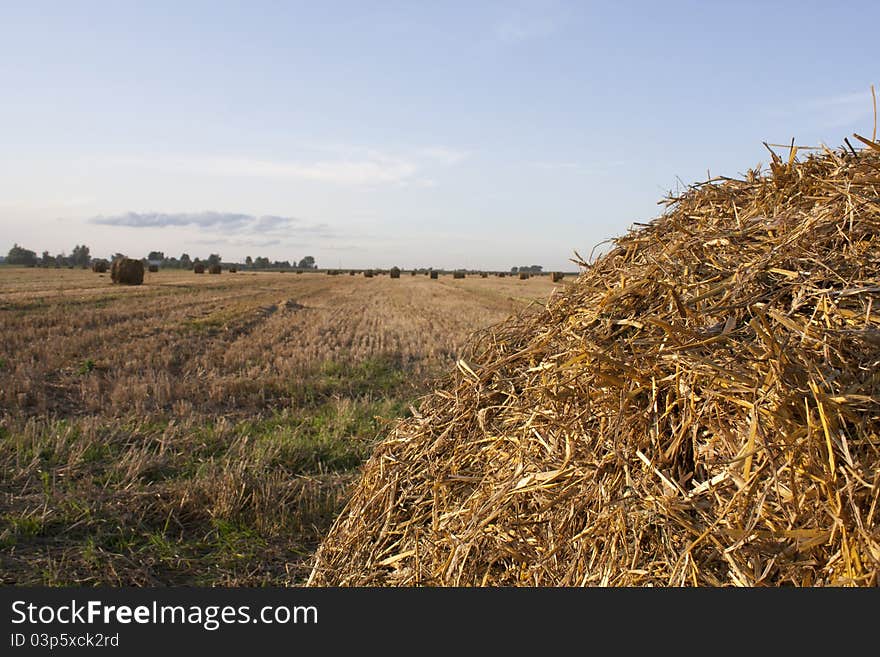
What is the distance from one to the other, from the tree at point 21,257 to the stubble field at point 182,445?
11720 centimetres

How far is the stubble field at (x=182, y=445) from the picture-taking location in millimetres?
4289

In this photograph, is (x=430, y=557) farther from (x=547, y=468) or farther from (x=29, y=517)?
(x=29, y=517)

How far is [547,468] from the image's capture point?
103 inches

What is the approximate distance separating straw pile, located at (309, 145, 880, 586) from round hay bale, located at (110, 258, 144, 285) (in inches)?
1754

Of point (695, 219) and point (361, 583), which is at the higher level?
point (695, 219)

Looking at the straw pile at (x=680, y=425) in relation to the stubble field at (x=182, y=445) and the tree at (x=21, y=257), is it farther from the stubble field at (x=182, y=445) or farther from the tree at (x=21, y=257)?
the tree at (x=21, y=257)

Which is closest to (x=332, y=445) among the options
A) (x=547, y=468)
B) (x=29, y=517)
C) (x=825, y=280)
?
(x=29, y=517)

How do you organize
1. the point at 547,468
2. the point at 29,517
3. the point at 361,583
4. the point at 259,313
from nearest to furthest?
the point at 547,468
the point at 361,583
the point at 29,517
the point at 259,313

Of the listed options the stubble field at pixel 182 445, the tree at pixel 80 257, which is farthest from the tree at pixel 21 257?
the stubble field at pixel 182 445

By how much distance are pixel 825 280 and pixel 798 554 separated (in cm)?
114

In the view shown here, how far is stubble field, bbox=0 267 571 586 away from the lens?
429 cm

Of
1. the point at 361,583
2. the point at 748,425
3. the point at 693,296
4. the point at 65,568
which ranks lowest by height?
the point at 65,568

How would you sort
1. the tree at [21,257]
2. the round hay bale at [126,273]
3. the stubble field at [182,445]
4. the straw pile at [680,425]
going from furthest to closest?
the tree at [21,257] < the round hay bale at [126,273] < the stubble field at [182,445] < the straw pile at [680,425]

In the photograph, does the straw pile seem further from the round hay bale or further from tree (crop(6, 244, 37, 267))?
tree (crop(6, 244, 37, 267))
